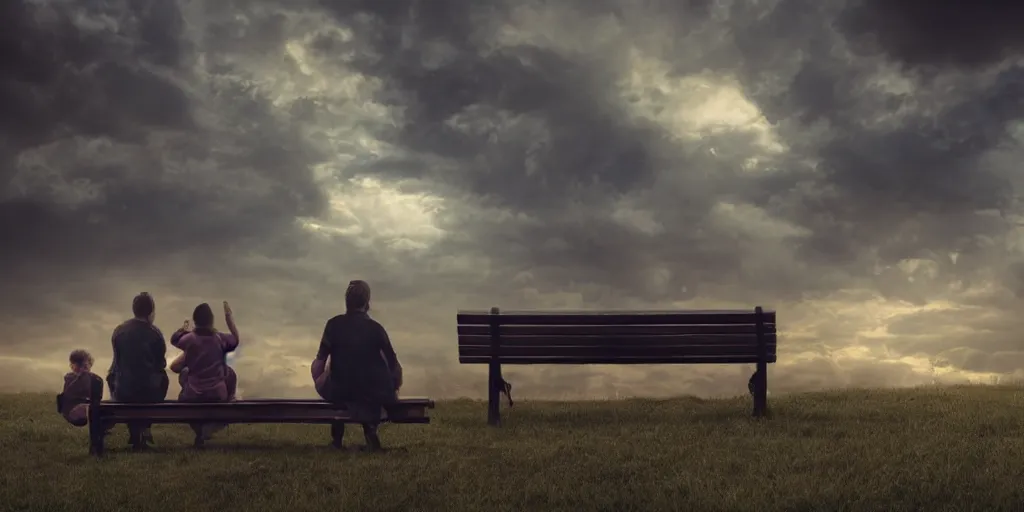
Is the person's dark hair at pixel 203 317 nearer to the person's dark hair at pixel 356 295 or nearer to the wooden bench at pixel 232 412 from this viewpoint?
the wooden bench at pixel 232 412

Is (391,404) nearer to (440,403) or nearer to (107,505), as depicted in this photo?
(107,505)

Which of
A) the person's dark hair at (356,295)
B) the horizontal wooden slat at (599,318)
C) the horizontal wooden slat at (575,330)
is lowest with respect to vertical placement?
the horizontal wooden slat at (575,330)

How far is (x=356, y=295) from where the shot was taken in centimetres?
1018

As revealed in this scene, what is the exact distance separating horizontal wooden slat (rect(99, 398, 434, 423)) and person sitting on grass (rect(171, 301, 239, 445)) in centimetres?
56

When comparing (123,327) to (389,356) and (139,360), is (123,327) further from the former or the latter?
(389,356)

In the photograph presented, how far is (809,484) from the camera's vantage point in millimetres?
7871

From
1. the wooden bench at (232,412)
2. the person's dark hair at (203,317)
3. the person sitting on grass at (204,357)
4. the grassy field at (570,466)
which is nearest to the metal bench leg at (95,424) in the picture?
the wooden bench at (232,412)

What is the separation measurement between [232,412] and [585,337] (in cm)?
460

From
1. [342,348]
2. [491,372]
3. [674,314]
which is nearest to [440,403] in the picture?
[491,372]

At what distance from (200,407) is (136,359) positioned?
1187 mm

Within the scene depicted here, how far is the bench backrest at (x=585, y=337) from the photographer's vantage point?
493 inches

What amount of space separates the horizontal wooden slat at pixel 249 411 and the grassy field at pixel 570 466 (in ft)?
1.15

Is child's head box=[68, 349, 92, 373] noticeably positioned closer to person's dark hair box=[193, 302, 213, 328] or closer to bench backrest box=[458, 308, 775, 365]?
person's dark hair box=[193, 302, 213, 328]

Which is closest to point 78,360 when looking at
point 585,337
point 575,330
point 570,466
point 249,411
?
point 249,411
